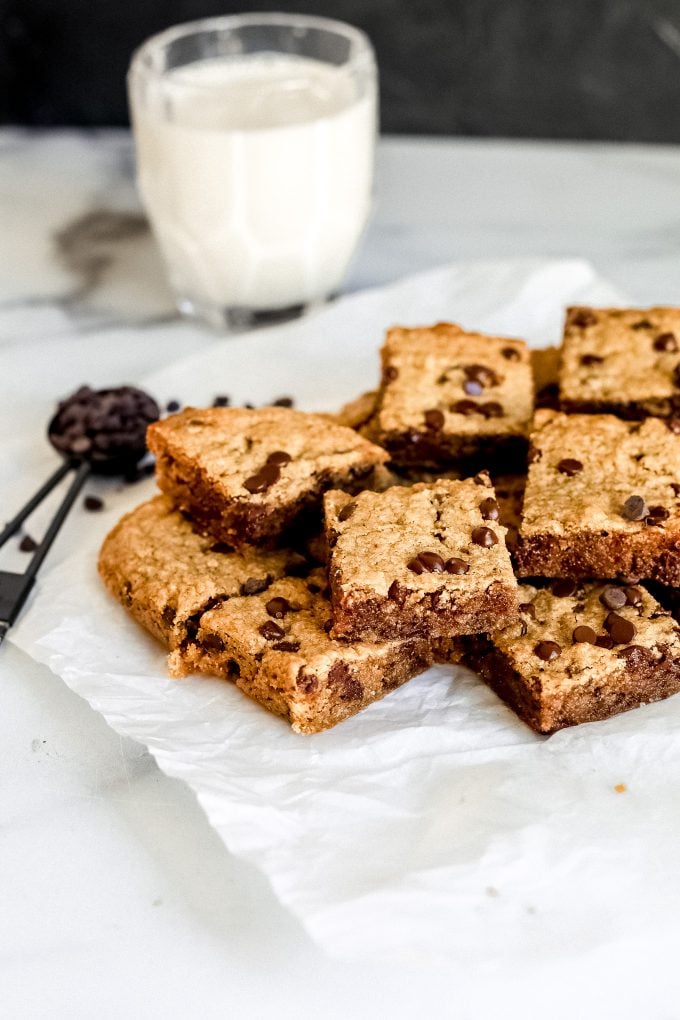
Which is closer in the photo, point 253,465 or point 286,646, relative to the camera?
point 286,646

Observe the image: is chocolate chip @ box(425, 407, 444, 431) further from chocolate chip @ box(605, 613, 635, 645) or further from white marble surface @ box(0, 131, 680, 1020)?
white marble surface @ box(0, 131, 680, 1020)

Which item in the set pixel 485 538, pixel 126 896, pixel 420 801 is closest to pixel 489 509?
pixel 485 538

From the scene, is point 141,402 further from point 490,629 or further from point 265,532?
point 490,629

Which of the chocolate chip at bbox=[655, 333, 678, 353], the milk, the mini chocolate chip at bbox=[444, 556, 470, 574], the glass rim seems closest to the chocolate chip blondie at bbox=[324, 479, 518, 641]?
the mini chocolate chip at bbox=[444, 556, 470, 574]

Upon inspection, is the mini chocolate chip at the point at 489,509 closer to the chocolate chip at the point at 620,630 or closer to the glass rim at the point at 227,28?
the chocolate chip at the point at 620,630

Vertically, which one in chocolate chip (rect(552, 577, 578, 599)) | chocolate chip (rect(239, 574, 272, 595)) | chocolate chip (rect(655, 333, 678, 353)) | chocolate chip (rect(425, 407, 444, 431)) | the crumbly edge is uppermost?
chocolate chip (rect(655, 333, 678, 353))

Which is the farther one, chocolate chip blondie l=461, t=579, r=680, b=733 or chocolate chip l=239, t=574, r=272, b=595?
chocolate chip l=239, t=574, r=272, b=595

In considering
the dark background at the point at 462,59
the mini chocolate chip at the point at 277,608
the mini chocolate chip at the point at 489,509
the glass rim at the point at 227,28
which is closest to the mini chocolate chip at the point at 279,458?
the mini chocolate chip at the point at 277,608

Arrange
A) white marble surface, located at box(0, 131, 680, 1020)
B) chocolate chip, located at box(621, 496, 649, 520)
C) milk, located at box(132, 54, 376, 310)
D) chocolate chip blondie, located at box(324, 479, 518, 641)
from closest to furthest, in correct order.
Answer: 1. white marble surface, located at box(0, 131, 680, 1020)
2. chocolate chip blondie, located at box(324, 479, 518, 641)
3. chocolate chip, located at box(621, 496, 649, 520)
4. milk, located at box(132, 54, 376, 310)

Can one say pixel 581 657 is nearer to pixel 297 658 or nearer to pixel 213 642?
pixel 297 658
